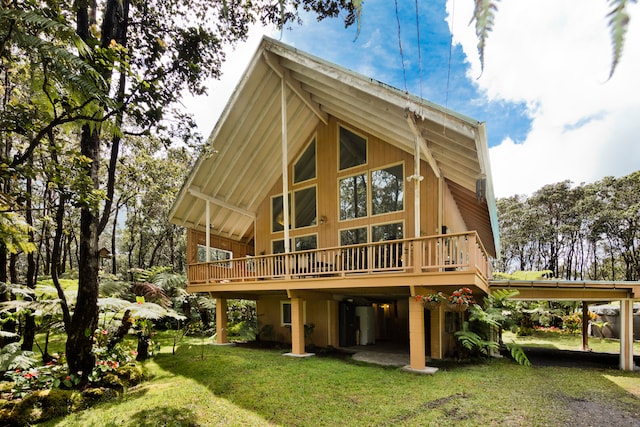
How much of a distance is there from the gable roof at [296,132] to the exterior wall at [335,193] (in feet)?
1.02

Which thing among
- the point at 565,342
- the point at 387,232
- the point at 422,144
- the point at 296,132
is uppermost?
the point at 296,132

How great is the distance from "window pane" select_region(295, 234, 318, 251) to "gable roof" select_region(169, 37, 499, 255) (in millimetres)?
2482

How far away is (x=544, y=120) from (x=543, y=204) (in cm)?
3093

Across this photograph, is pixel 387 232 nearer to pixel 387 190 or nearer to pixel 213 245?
pixel 387 190

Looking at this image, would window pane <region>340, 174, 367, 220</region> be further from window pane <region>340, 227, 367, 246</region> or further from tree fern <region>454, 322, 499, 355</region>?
tree fern <region>454, 322, 499, 355</region>

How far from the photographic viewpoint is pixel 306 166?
12320 millimetres

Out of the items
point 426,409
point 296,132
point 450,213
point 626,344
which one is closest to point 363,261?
point 426,409

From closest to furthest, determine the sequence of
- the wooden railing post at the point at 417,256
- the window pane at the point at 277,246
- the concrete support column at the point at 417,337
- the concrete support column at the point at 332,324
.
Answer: the wooden railing post at the point at 417,256 → the concrete support column at the point at 417,337 → the concrete support column at the point at 332,324 → the window pane at the point at 277,246

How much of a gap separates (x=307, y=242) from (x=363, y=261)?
409cm

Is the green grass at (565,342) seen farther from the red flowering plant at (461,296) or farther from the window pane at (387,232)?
the red flowering plant at (461,296)

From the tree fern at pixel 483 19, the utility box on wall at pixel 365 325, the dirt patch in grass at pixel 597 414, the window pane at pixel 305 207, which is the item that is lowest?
the utility box on wall at pixel 365 325

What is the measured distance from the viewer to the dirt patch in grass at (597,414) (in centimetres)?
491

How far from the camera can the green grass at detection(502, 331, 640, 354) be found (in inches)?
529

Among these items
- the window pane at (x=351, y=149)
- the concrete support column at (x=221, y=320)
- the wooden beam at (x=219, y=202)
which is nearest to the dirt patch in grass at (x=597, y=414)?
the window pane at (x=351, y=149)
